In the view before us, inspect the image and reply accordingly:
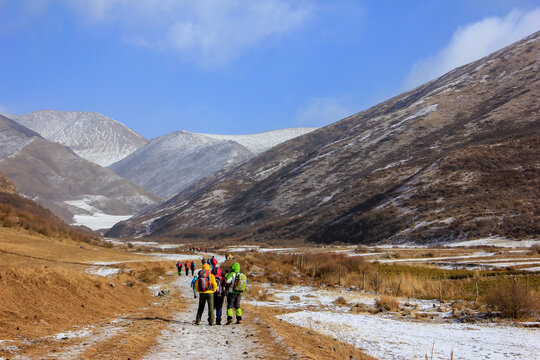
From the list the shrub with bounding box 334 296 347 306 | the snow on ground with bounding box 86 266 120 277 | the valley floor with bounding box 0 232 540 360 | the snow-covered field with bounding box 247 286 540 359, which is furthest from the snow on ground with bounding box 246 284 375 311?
the snow on ground with bounding box 86 266 120 277

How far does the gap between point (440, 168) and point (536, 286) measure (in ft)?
219

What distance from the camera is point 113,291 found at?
17828mm

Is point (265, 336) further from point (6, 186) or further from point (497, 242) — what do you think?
point (6, 186)

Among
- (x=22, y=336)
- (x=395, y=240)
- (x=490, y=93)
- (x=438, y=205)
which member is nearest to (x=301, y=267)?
(x=22, y=336)

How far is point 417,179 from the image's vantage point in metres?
84.4

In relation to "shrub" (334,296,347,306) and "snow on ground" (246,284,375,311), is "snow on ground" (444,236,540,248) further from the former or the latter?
"shrub" (334,296,347,306)

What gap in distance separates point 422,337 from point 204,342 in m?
6.46

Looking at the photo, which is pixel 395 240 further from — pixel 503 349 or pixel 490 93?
pixel 490 93

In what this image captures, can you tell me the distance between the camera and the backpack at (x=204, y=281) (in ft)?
42.9

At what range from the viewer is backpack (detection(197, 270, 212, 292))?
1308cm

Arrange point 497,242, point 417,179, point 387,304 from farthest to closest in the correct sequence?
point 417,179
point 497,242
point 387,304

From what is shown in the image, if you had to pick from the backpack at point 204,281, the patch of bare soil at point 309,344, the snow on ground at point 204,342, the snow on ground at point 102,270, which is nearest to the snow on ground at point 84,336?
the snow on ground at point 204,342

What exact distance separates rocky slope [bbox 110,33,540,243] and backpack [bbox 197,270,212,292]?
52.8 metres

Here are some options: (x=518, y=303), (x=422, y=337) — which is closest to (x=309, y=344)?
(x=422, y=337)
